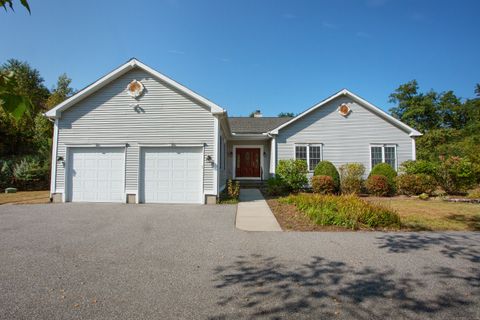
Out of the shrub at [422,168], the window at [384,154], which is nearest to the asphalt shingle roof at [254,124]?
the window at [384,154]


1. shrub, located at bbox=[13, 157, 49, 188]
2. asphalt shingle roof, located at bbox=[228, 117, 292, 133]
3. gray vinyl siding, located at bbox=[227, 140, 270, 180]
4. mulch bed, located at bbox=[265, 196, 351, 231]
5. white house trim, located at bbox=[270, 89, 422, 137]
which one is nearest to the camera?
mulch bed, located at bbox=[265, 196, 351, 231]

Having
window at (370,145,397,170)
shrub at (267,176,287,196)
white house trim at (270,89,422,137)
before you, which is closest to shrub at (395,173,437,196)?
window at (370,145,397,170)

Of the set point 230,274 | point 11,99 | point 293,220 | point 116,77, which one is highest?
point 116,77

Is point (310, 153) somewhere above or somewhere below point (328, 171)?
above

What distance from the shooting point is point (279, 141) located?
14094mm

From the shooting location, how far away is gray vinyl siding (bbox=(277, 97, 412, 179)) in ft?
46.0

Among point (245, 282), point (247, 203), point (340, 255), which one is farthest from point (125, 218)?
point (340, 255)

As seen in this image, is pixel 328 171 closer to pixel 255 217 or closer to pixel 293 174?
pixel 293 174

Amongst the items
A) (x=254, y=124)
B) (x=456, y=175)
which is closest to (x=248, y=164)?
(x=254, y=124)

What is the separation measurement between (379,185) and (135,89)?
11.7 m

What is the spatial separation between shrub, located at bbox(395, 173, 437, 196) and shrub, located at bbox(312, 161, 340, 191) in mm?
2815

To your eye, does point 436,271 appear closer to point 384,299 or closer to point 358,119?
point 384,299

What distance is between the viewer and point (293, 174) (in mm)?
12531

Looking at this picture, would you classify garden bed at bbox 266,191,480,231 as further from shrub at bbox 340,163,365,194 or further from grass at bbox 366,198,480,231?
shrub at bbox 340,163,365,194
